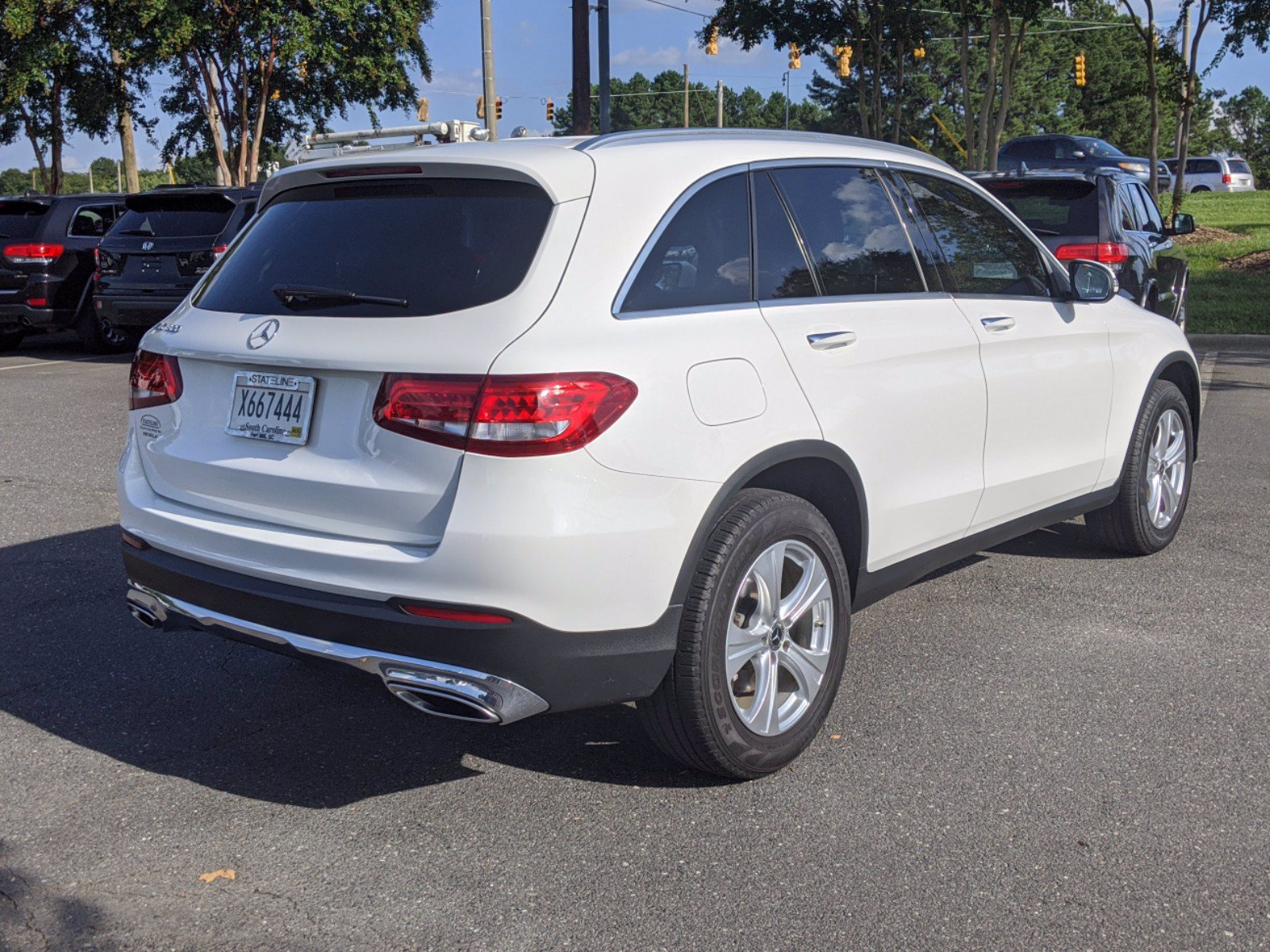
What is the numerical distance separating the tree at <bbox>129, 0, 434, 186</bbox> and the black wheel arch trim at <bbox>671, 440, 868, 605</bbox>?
20.8 metres

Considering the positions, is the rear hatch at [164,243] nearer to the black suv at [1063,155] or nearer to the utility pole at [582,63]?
the utility pole at [582,63]

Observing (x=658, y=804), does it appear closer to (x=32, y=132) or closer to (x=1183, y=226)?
(x=1183, y=226)

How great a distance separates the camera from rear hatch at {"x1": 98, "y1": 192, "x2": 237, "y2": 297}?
13.1 metres

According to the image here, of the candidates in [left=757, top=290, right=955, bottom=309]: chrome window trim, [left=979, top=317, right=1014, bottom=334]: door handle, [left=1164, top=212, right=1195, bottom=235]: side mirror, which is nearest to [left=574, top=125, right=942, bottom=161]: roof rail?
[left=757, top=290, right=955, bottom=309]: chrome window trim

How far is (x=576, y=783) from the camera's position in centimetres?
375

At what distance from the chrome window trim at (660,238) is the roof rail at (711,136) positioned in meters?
0.17

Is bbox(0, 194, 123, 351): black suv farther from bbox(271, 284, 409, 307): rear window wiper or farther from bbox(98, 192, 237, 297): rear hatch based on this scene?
bbox(271, 284, 409, 307): rear window wiper

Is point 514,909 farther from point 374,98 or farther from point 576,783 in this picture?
point 374,98

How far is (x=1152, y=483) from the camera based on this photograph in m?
5.93

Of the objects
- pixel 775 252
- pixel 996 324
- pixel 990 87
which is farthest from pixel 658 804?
pixel 990 87

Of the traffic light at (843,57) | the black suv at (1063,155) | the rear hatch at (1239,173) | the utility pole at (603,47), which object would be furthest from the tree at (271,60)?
the rear hatch at (1239,173)

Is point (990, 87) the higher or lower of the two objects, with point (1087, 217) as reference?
higher

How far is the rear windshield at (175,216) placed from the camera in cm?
1334

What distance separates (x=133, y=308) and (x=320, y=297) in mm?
10554
